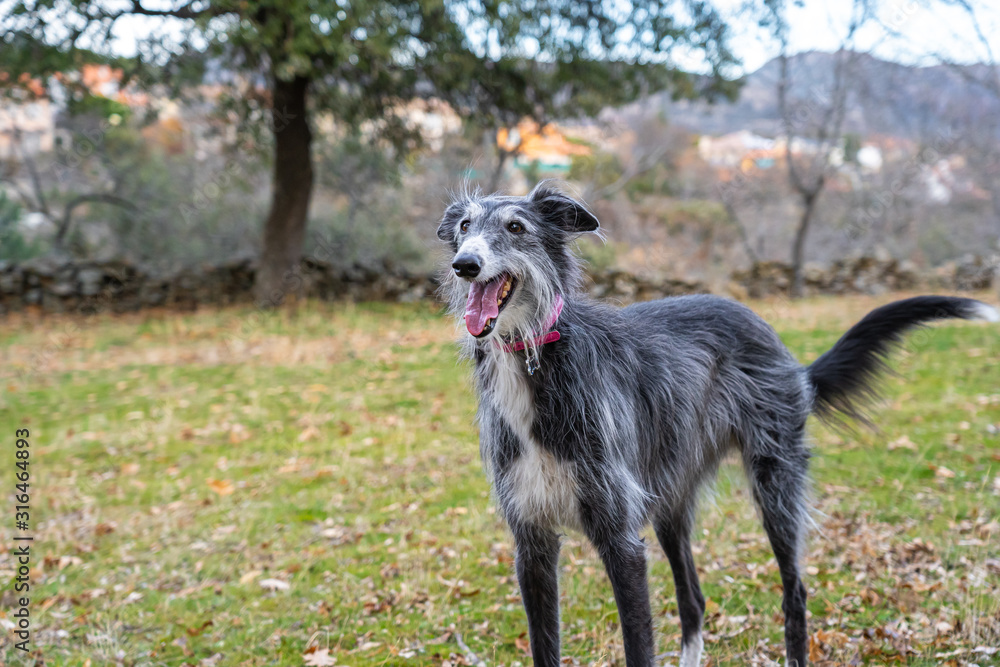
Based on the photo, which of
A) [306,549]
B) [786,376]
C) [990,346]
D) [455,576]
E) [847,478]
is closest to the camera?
[786,376]

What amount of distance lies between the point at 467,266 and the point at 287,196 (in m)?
12.8

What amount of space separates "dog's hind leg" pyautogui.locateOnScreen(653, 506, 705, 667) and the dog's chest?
2.79ft

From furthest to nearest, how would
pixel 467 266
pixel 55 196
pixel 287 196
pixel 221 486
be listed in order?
pixel 55 196
pixel 287 196
pixel 221 486
pixel 467 266

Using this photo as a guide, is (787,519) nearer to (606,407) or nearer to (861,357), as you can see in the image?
(861,357)

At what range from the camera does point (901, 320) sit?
11.2 feet

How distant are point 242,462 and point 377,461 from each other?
1.38m

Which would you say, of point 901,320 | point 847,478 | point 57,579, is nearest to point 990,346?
point 847,478

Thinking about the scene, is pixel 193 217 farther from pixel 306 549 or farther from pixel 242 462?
pixel 306 549

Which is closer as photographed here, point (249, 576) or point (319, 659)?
point (319, 659)

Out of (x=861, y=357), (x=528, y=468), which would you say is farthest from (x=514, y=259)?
(x=861, y=357)

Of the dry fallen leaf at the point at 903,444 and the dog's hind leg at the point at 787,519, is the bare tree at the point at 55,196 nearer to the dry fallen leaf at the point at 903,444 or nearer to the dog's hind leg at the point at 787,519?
the dry fallen leaf at the point at 903,444

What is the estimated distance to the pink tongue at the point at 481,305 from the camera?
2.40m

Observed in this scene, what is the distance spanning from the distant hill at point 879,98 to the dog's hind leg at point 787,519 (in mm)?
11282

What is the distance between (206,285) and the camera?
51.6ft
